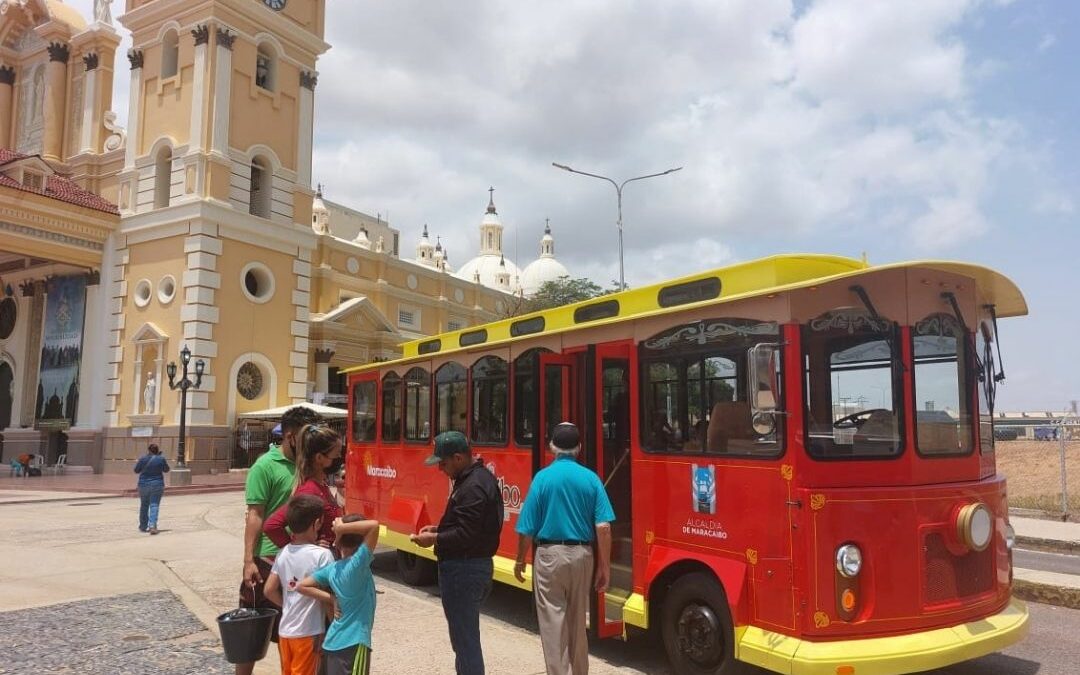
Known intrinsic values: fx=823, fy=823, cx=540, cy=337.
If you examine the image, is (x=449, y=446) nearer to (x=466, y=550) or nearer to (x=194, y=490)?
(x=466, y=550)

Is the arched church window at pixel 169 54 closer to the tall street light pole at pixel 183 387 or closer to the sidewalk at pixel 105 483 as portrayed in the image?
the tall street light pole at pixel 183 387

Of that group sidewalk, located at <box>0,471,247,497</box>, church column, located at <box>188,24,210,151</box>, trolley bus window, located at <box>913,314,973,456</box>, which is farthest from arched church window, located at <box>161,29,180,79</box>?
trolley bus window, located at <box>913,314,973,456</box>

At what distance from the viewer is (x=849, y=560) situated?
5.14 meters

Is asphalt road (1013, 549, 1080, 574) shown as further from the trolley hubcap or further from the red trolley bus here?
the trolley hubcap

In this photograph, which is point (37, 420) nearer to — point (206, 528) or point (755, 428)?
point (206, 528)

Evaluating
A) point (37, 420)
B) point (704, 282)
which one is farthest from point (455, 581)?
point (37, 420)

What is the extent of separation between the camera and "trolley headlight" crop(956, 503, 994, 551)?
5.45 metres

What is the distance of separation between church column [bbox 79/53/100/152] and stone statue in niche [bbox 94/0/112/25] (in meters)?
1.68

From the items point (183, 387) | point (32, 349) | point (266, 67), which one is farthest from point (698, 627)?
point (32, 349)

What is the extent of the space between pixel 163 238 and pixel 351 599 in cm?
2903

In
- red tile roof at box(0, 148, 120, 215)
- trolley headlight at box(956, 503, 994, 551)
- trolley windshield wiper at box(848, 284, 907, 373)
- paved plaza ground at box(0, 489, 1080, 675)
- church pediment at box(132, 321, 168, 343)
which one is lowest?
paved plaza ground at box(0, 489, 1080, 675)

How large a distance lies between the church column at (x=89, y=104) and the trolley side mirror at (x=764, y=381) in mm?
36050

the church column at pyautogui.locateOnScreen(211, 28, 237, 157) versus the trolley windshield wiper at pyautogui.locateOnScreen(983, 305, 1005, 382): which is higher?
the church column at pyautogui.locateOnScreen(211, 28, 237, 157)

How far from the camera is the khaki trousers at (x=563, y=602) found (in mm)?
5203
